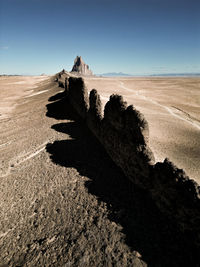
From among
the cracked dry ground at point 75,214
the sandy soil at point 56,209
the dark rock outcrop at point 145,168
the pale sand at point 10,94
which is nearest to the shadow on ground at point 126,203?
the cracked dry ground at point 75,214

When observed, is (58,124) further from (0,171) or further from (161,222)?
(161,222)

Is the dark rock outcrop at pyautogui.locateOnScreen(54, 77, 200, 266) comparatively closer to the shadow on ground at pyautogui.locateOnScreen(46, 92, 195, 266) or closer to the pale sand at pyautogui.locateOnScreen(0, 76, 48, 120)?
the shadow on ground at pyautogui.locateOnScreen(46, 92, 195, 266)

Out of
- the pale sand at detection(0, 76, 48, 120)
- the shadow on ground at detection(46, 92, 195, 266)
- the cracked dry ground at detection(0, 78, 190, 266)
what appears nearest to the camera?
the shadow on ground at detection(46, 92, 195, 266)

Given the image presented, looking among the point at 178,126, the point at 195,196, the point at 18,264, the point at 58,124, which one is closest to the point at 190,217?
the point at 195,196

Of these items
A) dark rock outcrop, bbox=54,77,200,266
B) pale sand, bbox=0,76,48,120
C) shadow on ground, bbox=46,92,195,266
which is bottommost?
pale sand, bbox=0,76,48,120

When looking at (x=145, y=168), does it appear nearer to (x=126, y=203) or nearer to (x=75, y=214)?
(x=126, y=203)

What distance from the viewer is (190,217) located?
7.09m

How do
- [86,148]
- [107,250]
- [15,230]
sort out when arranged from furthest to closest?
[86,148] < [15,230] < [107,250]

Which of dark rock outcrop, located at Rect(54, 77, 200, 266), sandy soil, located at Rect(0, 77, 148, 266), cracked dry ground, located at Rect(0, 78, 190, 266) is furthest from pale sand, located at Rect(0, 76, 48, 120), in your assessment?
dark rock outcrop, located at Rect(54, 77, 200, 266)

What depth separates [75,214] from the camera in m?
9.70

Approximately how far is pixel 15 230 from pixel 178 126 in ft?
89.4

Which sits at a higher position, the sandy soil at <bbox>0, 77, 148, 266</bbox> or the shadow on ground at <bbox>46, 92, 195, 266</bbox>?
the shadow on ground at <bbox>46, 92, 195, 266</bbox>

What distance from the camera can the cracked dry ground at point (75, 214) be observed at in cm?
759

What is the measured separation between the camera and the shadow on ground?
729 cm
